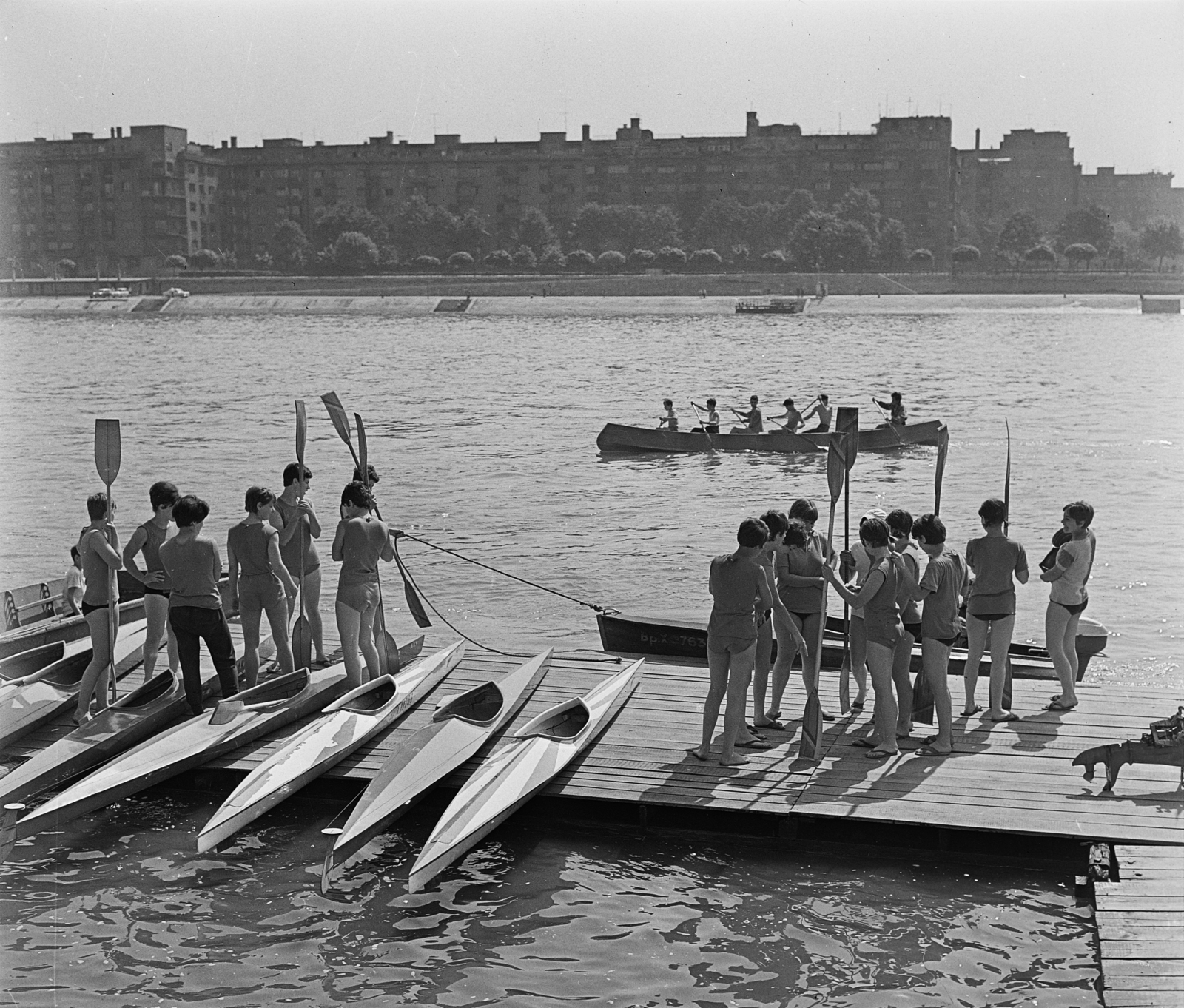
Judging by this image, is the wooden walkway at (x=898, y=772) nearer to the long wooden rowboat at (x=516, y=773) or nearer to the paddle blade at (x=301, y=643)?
the long wooden rowboat at (x=516, y=773)

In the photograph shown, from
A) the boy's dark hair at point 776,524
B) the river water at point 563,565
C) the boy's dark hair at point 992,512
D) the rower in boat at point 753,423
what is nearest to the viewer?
the river water at point 563,565

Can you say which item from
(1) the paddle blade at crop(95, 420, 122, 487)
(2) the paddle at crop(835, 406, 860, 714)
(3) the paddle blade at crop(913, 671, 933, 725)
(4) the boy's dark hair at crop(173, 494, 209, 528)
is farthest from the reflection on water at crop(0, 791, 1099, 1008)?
(1) the paddle blade at crop(95, 420, 122, 487)

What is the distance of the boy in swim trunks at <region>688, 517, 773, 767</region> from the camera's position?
9578mm

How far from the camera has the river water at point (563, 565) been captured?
8336 mm

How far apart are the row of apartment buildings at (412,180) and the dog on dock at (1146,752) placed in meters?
148

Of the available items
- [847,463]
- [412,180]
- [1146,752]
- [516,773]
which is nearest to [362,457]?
[516,773]

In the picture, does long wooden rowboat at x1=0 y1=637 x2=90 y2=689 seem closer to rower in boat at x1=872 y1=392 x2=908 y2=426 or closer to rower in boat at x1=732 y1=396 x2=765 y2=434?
rower in boat at x1=732 y1=396 x2=765 y2=434

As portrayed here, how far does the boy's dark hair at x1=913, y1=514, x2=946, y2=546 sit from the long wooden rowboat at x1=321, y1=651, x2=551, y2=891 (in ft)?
11.5

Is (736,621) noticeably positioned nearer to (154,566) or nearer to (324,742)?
(324,742)

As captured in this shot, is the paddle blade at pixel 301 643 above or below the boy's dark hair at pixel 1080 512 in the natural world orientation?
below

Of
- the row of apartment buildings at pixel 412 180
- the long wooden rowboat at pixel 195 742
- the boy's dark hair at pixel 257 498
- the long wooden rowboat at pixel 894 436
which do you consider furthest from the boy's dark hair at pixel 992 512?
the row of apartment buildings at pixel 412 180

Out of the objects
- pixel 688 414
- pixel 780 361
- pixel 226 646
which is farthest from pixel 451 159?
pixel 226 646

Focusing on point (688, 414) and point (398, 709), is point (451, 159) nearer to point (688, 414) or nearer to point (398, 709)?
point (688, 414)

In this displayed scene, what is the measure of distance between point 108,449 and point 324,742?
147 inches
